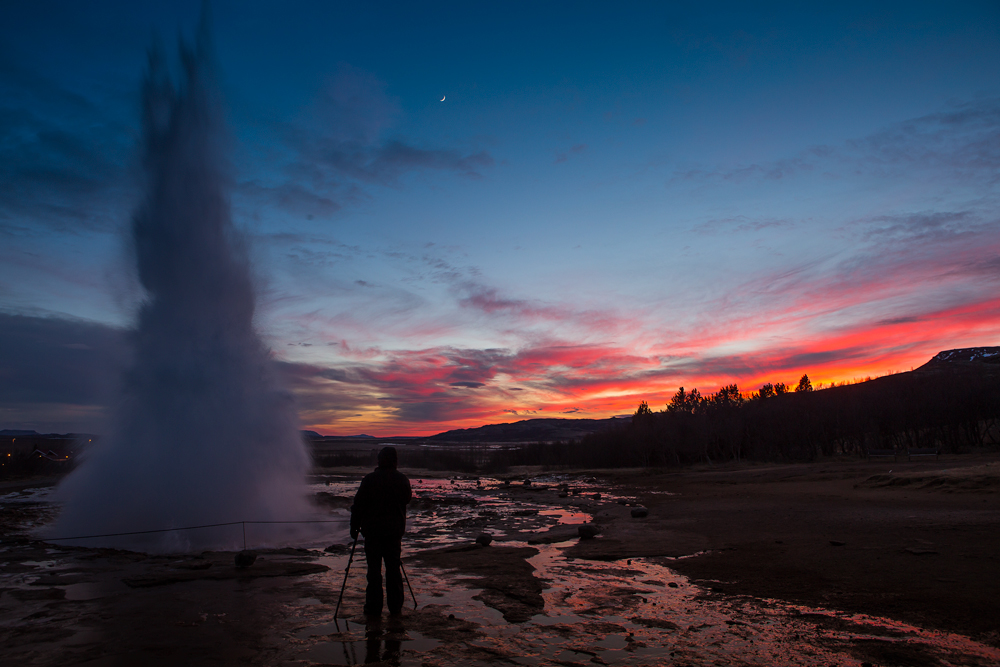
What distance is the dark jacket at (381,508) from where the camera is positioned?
24.0ft

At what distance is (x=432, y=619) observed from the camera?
287 inches

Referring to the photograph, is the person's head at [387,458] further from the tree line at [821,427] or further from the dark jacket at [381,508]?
the tree line at [821,427]

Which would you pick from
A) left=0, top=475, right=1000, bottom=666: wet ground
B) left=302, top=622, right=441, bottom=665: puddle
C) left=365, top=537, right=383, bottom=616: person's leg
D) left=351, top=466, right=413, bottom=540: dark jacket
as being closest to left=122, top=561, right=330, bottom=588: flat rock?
left=0, top=475, right=1000, bottom=666: wet ground

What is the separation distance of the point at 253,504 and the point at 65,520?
17.5 ft

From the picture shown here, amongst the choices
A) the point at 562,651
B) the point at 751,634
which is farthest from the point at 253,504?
the point at 751,634

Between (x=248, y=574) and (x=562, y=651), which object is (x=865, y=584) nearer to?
(x=562, y=651)

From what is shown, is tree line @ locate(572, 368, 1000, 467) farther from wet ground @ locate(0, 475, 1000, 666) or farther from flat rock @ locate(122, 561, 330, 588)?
flat rock @ locate(122, 561, 330, 588)

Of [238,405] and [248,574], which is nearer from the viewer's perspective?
[248,574]

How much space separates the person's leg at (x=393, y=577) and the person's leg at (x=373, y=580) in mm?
112

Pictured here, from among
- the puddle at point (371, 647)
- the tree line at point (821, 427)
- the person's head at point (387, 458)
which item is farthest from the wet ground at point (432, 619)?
the tree line at point (821, 427)

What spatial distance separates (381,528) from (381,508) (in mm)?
273

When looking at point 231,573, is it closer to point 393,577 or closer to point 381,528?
point 393,577

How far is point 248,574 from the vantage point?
10.3 metres

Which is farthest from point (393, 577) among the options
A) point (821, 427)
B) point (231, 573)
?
point (821, 427)
